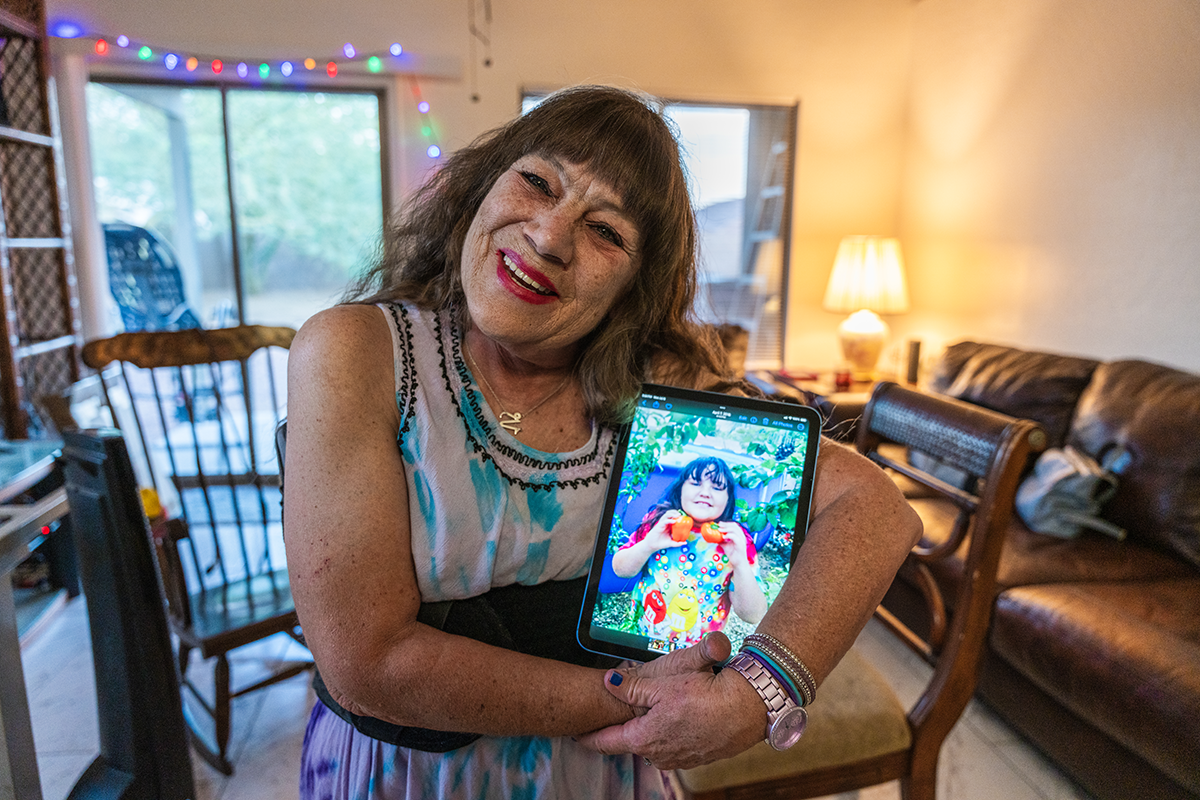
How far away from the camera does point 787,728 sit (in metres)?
0.66

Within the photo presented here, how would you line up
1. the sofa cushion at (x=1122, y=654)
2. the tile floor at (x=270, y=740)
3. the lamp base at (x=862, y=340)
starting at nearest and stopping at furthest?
the sofa cushion at (x=1122, y=654) → the tile floor at (x=270, y=740) → the lamp base at (x=862, y=340)

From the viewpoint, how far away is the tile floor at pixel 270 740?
5.89 ft

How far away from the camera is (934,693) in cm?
130

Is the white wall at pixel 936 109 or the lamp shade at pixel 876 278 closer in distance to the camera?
the white wall at pixel 936 109

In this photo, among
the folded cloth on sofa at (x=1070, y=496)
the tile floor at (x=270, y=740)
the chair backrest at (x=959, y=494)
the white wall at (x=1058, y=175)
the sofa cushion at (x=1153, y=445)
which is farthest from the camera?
the white wall at (x=1058, y=175)

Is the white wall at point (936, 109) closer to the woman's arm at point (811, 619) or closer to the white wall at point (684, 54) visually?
the white wall at point (684, 54)

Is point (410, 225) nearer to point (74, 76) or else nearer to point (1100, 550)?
point (1100, 550)

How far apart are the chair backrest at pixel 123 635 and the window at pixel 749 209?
3499 millimetres

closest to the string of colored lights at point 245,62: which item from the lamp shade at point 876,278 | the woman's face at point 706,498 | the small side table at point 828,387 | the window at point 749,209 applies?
the window at point 749,209

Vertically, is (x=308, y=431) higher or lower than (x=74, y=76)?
lower

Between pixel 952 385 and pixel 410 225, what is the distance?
9.62ft

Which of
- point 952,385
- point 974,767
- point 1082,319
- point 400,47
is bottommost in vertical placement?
point 974,767

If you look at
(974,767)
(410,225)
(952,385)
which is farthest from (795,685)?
(952,385)

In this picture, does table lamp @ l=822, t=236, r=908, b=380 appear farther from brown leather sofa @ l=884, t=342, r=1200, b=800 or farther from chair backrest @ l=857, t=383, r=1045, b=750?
chair backrest @ l=857, t=383, r=1045, b=750
